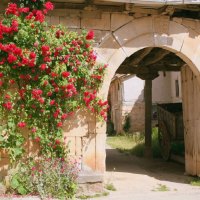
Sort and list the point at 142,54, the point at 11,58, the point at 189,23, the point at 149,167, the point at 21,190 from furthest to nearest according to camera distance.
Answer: the point at 149,167 → the point at 142,54 → the point at 189,23 → the point at 21,190 → the point at 11,58

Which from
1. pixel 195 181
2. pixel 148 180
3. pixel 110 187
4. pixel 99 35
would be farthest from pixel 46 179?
pixel 195 181

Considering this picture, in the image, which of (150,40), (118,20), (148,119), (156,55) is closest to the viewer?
(118,20)

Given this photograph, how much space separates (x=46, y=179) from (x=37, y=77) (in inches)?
66.7

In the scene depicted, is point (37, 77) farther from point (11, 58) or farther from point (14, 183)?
point (14, 183)

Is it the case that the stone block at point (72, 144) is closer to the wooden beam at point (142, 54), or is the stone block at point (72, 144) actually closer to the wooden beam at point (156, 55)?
the wooden beam at point (142, 54)

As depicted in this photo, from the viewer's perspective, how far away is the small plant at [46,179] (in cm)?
576

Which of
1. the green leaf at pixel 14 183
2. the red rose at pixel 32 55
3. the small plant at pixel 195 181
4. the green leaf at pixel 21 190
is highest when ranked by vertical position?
the red rose at pixel 32 55

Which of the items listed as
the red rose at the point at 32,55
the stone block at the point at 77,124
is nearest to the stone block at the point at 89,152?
A: the stone block at the point at 77,124

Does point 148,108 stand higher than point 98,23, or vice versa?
point 98,23

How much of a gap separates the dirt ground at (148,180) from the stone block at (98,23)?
306 cm

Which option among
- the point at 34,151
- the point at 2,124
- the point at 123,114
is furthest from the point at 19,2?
the point at 123,114

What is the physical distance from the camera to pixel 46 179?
5773mm

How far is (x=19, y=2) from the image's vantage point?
6.07m

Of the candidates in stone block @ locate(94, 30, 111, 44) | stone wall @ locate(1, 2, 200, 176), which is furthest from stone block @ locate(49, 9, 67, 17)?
stone block @ locate(94, 30, 111, 44)
